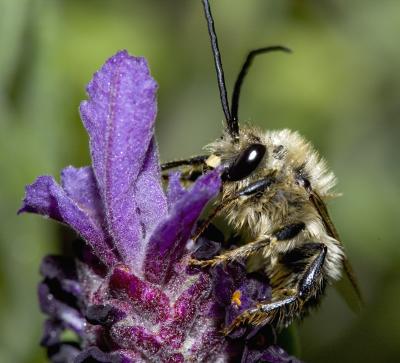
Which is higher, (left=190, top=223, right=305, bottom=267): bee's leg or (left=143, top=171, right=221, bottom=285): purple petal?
(left=143, top=171, right=221, bottom=285): purple petal

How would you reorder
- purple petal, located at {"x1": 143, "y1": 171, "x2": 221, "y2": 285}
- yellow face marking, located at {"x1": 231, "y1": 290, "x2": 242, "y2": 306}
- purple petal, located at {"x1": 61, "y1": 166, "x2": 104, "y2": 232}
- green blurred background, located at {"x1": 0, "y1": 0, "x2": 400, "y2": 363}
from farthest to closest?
green blurred background, located at {"x1": 0, "y1": 0, "x2": 400, "y2": 363} → purple petal, located at {"x1": 61, "y1": 166, "x2": 104, "y2": 232} → yellow face marking, located at {"x1": 231, "y1": 290, "x2": 242, "y2": 306} → purple petal, located at {"x1": 143, "y1": 171, "x2": 221, "y2": 285}

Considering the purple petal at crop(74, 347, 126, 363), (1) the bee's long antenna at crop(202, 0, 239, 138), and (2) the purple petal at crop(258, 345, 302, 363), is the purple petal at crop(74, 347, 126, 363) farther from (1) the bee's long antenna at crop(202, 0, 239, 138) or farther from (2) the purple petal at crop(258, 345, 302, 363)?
(1) the bee's long antenna at crop(202, 0, 239, 138)

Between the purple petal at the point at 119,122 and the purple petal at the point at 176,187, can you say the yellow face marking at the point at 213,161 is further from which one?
the purple petal at the point at 119,122

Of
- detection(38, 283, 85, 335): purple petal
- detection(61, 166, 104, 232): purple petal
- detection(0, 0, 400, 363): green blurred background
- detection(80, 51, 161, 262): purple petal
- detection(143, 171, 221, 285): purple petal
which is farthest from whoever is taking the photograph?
detection(0, 0, 400, 363): green blurred background

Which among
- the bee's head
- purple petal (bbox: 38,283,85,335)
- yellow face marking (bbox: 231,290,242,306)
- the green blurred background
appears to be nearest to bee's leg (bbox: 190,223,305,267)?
yellow face marking (bbox: 231,290,242,306)

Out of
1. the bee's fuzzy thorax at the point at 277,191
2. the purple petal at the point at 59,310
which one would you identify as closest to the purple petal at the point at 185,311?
the bee's fuzzy thorax at the point at 277,191

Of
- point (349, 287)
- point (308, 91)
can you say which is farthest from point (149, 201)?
point (308, 91)
